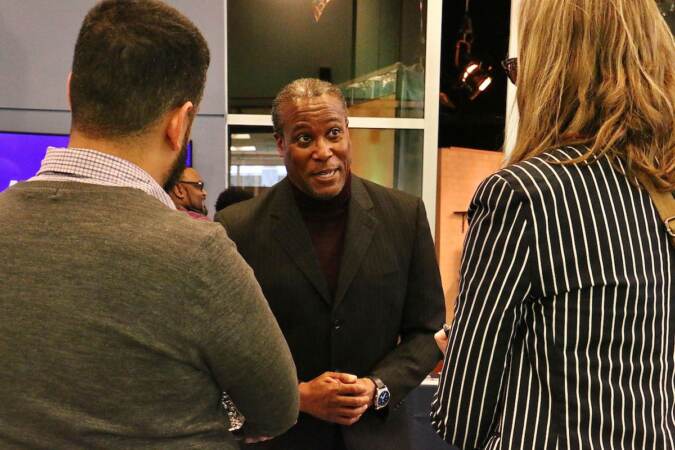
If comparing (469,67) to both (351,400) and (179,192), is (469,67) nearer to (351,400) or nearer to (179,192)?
(179,192)

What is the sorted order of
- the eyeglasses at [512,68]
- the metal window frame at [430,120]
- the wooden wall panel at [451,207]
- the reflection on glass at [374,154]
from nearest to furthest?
the eyeglasses at [512,68] < the reflection on glass at [374,154] < the metal window frame at [430,120] < the wooden wall panel at [451,207]

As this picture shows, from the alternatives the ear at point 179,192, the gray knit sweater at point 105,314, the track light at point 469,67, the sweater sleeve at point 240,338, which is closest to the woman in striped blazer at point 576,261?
the sweater sleeve at point 240,338

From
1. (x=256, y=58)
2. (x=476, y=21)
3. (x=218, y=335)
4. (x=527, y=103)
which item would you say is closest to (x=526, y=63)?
(x=527, y=103)

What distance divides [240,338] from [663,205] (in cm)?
68

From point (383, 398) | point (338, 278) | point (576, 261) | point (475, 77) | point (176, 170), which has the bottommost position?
point (383, 398)

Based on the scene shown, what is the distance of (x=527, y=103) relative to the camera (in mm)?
1126

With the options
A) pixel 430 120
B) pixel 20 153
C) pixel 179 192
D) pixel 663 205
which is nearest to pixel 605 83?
pixel 663 205

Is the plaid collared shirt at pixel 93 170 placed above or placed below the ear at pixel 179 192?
above

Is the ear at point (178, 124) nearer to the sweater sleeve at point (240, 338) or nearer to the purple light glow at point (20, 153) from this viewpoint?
the sweater sleeve at point (240, 338)

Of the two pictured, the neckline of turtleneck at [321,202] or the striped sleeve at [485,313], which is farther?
the neckline of turtleneck at [321,202]

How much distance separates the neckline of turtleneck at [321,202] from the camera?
6.46 feet

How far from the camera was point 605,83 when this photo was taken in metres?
1.07

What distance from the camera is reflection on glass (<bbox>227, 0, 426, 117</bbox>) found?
5180 millimetres

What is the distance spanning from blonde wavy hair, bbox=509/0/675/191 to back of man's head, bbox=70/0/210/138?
57 cm
